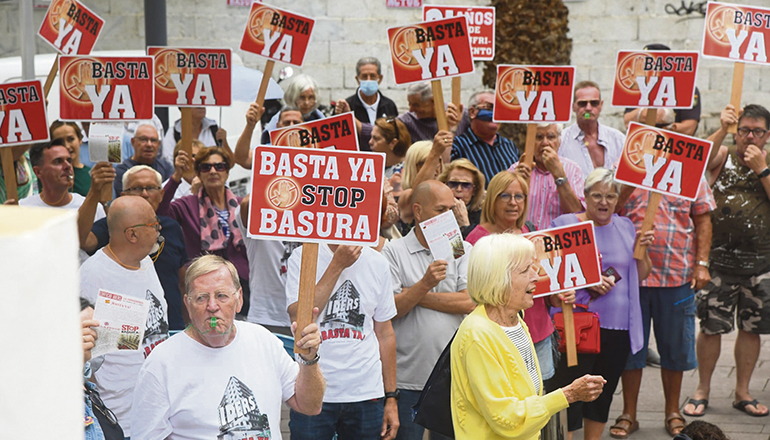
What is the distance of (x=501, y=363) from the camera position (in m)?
3.44

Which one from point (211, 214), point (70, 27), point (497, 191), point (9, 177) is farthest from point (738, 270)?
point (70, 27)

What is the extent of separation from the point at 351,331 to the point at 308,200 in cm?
85

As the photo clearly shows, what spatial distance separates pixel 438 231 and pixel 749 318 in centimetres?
301

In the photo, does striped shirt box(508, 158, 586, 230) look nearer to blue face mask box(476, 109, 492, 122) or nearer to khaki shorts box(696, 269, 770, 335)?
blue face mask box(476, 109, 492, 122)

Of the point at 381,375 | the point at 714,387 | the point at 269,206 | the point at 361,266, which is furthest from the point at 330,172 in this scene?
the point at 714,387

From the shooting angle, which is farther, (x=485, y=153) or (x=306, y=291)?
(x=485, y=153)

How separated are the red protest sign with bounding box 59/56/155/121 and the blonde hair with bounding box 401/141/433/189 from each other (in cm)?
172

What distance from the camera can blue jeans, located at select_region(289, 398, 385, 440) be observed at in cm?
432

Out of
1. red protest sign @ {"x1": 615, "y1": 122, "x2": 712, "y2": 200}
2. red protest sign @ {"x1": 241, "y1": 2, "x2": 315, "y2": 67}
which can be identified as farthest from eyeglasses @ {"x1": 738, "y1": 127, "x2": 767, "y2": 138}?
red protest sign @ {"x1": 241, "y1": 2, "x2": 315, "y2": 67}

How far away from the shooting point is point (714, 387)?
23.9 ft

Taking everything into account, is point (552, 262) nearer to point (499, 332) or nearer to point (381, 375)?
point (381, 375)

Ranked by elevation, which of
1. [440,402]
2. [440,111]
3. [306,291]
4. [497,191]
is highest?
[440,111]

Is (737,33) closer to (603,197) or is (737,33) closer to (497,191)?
(603,197)

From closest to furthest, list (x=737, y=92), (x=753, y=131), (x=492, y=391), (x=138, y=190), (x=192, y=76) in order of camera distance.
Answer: (x=492, y=391) → (x=138, y=190) → (x=737, y=92) → (x=753, y=131) → (x=192, y=76)
